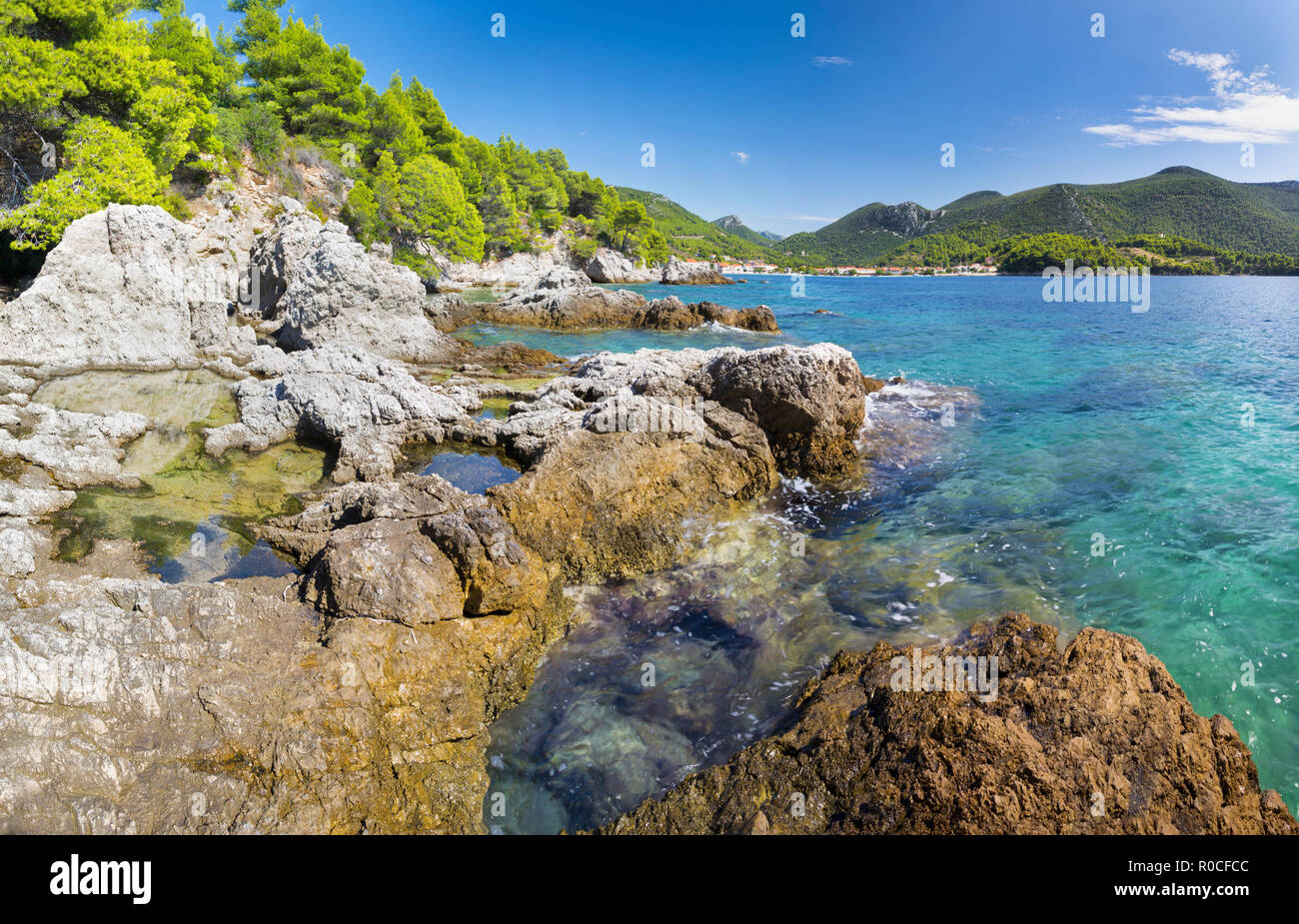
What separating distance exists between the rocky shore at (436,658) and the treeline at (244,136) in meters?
14.8

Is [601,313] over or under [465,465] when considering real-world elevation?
over

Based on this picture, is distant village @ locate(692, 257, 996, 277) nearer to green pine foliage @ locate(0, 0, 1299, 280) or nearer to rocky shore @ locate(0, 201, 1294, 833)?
green pine foliage @ locate(0, 0, 1299, 280)

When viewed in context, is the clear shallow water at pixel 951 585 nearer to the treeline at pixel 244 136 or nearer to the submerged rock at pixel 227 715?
the submerged rock at pixel 227 715

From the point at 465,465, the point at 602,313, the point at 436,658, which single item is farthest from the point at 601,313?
the point at 436,658

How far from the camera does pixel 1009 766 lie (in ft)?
13.0

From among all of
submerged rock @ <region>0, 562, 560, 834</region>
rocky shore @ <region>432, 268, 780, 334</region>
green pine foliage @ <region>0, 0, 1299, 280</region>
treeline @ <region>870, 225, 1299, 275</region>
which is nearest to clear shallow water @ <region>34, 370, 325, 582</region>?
submerged rock @ <region>0, 562, 560, 834</region>

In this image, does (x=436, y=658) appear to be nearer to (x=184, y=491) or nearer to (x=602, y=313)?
(x=184, y=491)

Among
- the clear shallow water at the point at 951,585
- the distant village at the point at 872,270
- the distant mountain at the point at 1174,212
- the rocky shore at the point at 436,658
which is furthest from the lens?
the distant village at the point at 872,270

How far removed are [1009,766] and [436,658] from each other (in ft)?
16.5

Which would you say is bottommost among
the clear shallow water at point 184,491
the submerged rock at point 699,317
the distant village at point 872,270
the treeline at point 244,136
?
the clear shallow water at point 184,491

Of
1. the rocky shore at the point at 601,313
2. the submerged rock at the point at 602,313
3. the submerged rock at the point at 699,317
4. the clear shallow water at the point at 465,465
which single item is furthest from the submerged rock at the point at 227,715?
the submerged rock at the point at 699,317

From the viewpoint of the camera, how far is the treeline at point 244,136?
21141mm

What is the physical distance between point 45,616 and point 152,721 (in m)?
1.42

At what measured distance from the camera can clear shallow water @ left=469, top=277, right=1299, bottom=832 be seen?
19.6 ft
